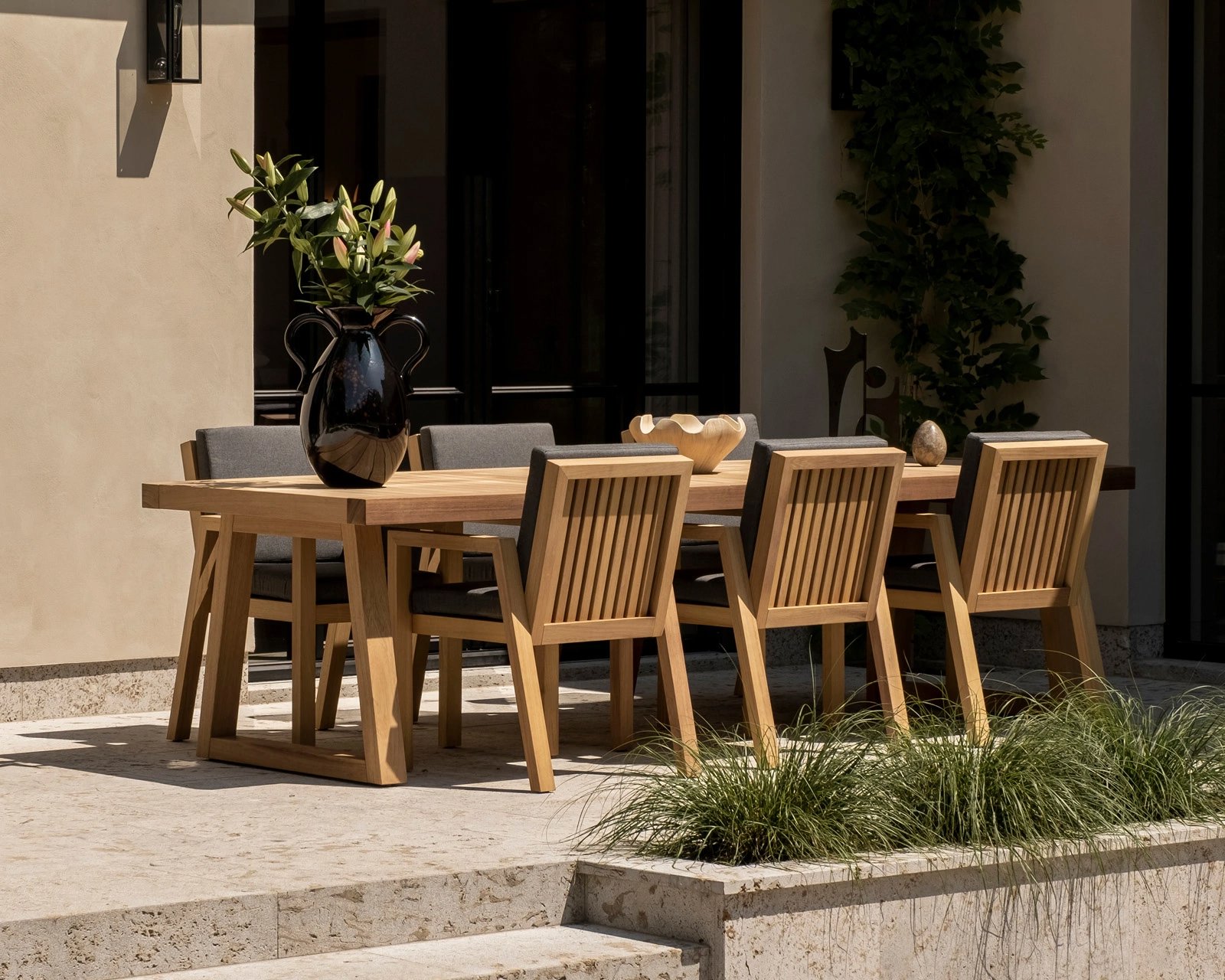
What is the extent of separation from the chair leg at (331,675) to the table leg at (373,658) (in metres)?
0.95

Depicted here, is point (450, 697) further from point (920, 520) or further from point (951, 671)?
point (951, 671)

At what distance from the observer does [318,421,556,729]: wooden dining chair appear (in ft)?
20.6

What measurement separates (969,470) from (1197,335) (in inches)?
89.2

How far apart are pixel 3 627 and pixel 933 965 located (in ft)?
10.6

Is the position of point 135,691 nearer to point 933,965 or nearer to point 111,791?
point 111,791

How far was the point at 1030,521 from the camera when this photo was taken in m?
6.15

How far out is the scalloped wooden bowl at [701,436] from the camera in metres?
6.27

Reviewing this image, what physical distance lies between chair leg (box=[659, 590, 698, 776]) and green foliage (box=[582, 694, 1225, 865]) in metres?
0.36

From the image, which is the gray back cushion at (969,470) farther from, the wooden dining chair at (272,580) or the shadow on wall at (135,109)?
the shadow on wall at (135,109)

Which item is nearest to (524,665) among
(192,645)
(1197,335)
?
(192,645)

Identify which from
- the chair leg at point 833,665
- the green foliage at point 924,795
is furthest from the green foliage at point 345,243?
the chair leg at point 833,665

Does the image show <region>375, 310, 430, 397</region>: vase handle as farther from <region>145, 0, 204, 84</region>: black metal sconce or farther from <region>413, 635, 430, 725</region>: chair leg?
<region>145, 0, 204, 84</region>: black metal sconce

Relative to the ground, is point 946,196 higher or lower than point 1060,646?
higher

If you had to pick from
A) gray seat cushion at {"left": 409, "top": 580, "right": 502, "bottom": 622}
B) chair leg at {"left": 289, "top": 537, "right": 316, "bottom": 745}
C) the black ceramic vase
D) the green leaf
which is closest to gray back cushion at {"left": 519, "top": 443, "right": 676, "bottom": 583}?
gray seat cushion at {"left": 409, "top": 580, "right": 502, "bottom": 622}
